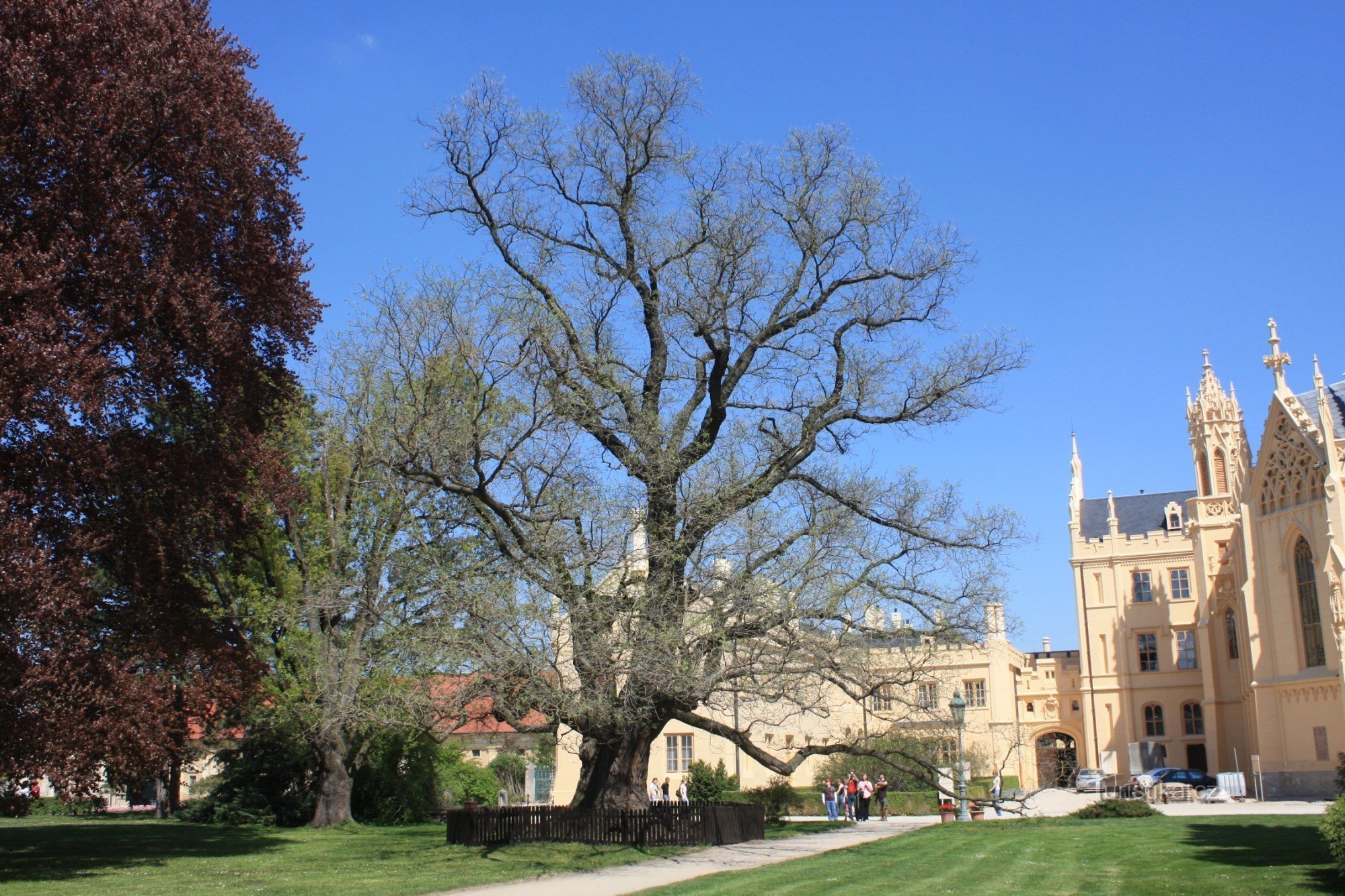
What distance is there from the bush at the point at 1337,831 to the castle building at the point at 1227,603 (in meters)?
23.7

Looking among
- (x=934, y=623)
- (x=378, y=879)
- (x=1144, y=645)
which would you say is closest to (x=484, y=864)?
(x=378, y=879)

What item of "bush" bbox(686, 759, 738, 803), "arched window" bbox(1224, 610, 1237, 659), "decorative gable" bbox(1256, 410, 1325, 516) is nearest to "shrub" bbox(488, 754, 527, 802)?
"bush" bbox(686, 759, 738, 803)

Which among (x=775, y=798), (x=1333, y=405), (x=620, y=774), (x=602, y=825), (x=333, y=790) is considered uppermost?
(x=1333, y=405)

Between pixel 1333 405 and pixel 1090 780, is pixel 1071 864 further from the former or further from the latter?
pixel 1090 780

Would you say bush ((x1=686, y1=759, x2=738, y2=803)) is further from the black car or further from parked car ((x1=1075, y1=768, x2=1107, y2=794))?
the black car

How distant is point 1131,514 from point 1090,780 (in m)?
19.4

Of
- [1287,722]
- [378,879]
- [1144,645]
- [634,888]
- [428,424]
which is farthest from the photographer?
[1144,645]

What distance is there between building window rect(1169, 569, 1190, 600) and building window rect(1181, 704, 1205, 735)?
223 inches

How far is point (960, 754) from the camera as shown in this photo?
2606cm

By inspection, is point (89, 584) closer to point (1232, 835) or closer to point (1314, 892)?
point (1314, 892)

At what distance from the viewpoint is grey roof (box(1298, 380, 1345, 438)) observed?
37.2 meters

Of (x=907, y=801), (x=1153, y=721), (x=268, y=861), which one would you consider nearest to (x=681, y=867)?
(x=268, y=861)

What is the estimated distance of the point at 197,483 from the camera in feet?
59.7

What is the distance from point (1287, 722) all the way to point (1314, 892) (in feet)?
95.2
